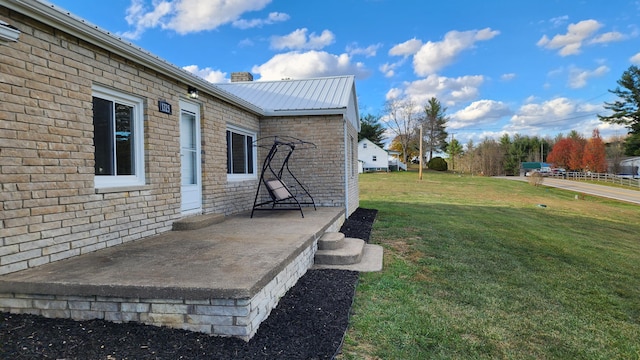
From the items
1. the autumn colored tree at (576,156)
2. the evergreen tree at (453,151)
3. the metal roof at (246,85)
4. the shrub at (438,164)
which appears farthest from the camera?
the evergreen tree at (453,151)

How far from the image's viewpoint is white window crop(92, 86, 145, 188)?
4.26 metres

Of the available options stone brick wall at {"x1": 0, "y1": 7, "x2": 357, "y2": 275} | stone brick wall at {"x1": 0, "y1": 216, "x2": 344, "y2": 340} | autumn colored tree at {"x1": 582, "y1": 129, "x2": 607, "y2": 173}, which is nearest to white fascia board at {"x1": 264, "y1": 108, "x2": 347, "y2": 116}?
stone brick wall at {"x1": 0, "y1": 7, "x2": 357, "y2": 275}

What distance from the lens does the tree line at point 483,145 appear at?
43.9 metres

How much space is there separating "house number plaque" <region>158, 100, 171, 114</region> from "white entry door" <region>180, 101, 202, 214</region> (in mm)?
501

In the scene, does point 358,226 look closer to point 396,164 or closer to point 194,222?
point 194,222

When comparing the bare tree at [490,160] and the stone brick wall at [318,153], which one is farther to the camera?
the bare tree at [490,160]

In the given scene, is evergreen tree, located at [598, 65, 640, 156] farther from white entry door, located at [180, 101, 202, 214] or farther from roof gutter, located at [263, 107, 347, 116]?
white entry door, located at [180, 101, 202, 214]

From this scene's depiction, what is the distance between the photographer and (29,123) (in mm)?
3295

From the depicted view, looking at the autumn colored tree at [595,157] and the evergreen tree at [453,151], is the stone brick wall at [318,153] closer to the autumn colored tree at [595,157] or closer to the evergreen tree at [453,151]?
the autumn colored tree at [595,157]

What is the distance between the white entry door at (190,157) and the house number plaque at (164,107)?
0.50 meters

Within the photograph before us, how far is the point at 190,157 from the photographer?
6.27 metres

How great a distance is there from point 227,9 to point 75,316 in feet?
30.6

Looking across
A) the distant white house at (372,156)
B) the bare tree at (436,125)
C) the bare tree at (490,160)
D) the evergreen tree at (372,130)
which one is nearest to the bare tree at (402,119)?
the evergreen tree at (372,130)

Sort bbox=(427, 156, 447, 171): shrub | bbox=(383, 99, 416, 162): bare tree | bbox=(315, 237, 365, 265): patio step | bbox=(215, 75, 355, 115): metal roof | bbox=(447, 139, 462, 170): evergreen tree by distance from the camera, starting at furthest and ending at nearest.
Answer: bbox=(447, 139, 462, 170): evergreen tree < bbox=(383, 99, 416, 162): bare tree < bbox=(427, 156, 447, 171): shrub < bbox=(215, 75, 355, 115): metal roof < bbox=(315, 237, 365, 265): patio step
